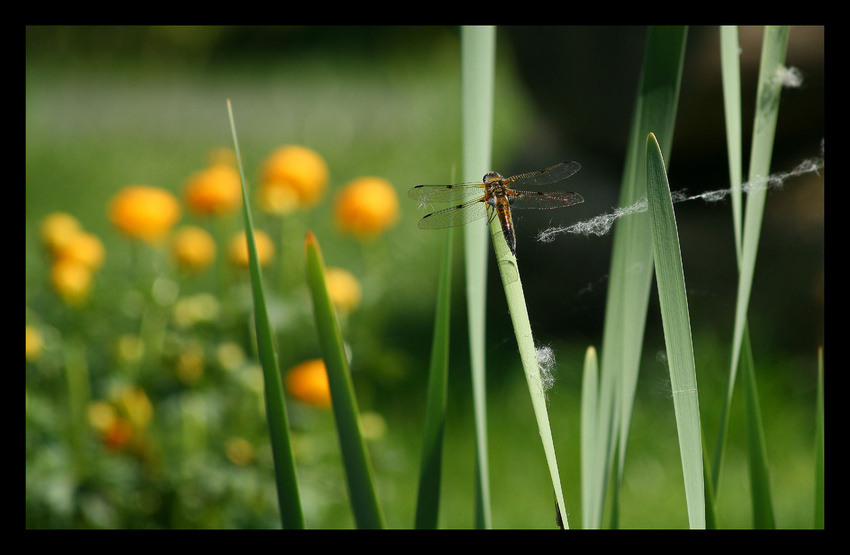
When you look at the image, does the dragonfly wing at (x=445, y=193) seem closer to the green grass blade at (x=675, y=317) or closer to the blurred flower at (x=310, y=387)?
the green grass blade at (x=675, y=317)

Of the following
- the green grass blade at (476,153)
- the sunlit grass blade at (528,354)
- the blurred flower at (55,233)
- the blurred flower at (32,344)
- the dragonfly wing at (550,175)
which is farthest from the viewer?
the blurred flower at (55,233)

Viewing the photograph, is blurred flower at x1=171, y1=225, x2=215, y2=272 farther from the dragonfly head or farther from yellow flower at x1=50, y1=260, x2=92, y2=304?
the dragonfly head

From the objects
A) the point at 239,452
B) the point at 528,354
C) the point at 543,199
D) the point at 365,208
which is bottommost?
the point at 239,452

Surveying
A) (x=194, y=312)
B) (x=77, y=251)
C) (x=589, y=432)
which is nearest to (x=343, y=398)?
(x=589, y=432)

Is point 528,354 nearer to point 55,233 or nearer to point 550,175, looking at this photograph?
point 550,175

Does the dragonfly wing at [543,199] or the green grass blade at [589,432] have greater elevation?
the dragonfly wing at [543,199]

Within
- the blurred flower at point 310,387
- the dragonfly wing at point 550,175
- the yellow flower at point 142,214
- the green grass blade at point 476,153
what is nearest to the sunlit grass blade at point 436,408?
the green grass blade at point 476,153

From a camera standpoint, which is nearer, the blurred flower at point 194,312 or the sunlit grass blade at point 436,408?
A: the sunlit grass blade at point 436,408

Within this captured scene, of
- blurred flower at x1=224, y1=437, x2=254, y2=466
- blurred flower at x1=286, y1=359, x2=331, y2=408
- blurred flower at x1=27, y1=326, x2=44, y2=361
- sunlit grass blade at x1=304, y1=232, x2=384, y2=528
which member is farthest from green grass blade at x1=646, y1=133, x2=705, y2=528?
blurred flower at x1=27, y1=326, x2=44, y2=361
